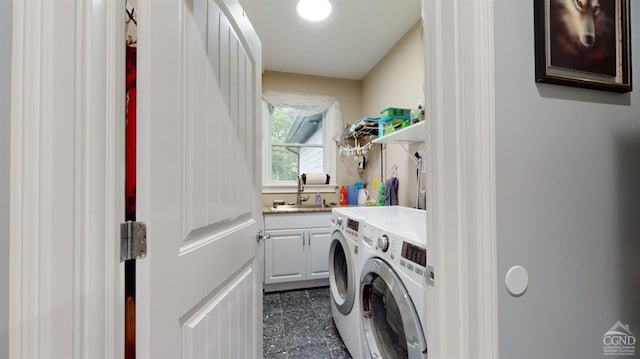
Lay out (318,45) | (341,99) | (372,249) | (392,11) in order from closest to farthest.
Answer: (372,249), (392,11), (318,45), (341,99)

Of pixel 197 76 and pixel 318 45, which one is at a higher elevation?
pixel 318 45

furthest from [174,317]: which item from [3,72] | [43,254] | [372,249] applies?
[372,249]

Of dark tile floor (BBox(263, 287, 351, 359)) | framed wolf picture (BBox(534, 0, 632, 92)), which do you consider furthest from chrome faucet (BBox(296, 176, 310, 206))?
framed wolf picture (BBox(534, 0, 632, 92))

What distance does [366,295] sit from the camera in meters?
1.26

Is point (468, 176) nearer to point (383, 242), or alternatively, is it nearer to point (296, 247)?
point (383, 242)

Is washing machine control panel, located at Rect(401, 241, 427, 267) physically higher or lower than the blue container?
lower

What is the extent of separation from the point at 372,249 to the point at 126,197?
0.97 meters

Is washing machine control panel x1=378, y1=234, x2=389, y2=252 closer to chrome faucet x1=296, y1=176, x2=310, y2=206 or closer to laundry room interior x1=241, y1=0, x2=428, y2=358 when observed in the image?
laundry room interior x1=241, y1=0, x2=428, y2=358

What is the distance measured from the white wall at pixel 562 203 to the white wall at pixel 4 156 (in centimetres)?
95

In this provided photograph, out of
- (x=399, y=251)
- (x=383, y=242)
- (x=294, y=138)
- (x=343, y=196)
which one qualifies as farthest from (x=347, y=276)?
(x=294, y=138)

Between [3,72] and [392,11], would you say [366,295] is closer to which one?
[3,72]

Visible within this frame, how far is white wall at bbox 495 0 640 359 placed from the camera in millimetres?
574

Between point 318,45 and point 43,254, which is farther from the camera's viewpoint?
point 318,45

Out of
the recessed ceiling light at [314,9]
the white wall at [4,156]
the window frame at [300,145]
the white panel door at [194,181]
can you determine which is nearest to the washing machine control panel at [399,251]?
the white panel door at [194,181]
